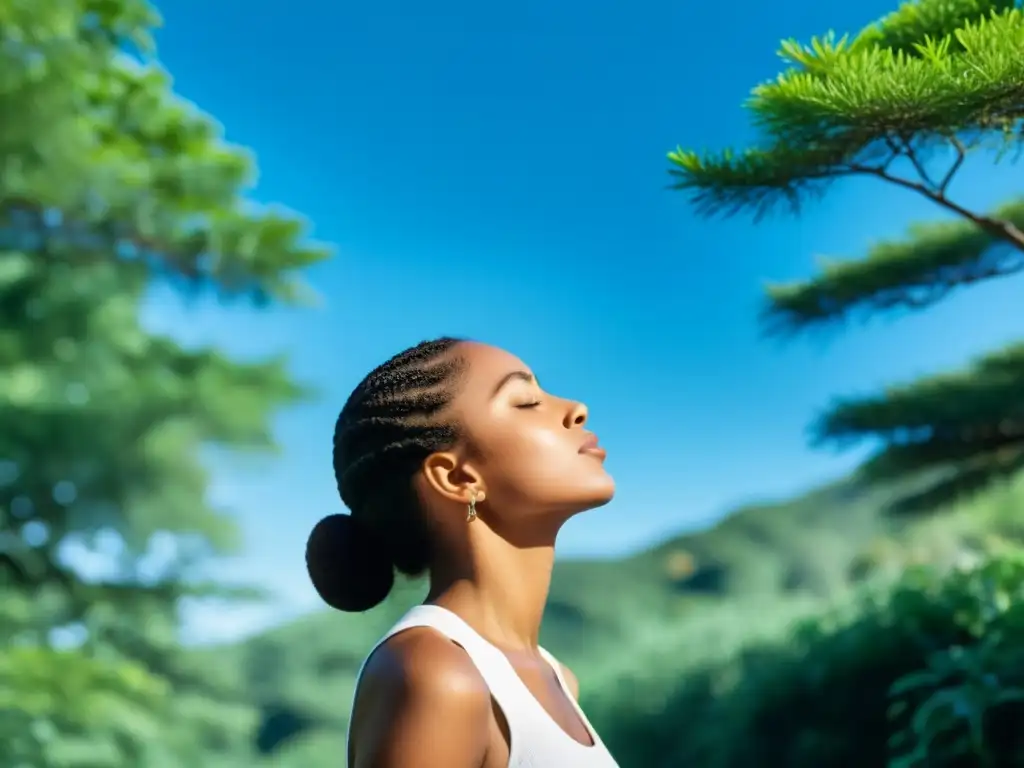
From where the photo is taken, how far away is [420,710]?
1.20m

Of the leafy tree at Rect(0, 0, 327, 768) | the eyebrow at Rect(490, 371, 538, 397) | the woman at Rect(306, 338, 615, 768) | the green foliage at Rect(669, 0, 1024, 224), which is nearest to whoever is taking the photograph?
the woman at Rect(306, 338, 615, 768)

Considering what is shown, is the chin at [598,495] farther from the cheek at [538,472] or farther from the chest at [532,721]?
the chest at [532,721]

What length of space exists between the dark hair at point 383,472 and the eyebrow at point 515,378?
57 mm

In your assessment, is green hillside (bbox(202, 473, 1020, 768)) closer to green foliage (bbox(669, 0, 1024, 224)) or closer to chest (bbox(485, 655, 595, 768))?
green foliage (bbox(669, 0, 1024, 224))

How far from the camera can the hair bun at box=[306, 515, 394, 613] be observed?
1.52 m

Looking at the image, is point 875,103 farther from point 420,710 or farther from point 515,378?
point 420,710

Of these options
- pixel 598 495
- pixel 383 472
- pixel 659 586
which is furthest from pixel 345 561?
pixel 659 586

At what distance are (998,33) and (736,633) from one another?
5.01 meters

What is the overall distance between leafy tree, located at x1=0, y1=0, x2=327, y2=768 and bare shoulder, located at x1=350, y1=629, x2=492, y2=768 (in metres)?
5.15

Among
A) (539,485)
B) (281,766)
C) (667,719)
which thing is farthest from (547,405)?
(281,766)

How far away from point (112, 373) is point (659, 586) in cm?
887

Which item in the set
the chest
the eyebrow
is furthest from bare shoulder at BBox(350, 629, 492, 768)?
the eyebrow

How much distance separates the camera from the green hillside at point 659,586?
11.9 meters

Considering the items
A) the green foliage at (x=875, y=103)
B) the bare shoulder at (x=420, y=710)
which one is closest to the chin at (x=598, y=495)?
the bare shoulder at (x=420, y=710)
